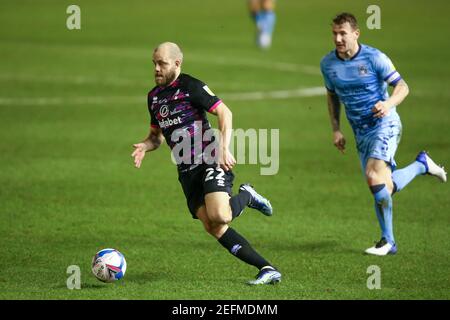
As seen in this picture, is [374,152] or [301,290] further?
[374,152]

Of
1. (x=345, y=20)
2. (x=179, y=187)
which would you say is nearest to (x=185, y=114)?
(x=345, y=20)

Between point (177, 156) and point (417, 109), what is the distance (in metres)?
11.1

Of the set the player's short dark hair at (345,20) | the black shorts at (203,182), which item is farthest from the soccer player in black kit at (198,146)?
the player's short dark hair at (345,20)

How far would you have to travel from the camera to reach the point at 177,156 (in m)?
9.91

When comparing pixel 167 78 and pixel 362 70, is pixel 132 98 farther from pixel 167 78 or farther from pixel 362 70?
pixel 167 78

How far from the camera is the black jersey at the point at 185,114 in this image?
9.79 m

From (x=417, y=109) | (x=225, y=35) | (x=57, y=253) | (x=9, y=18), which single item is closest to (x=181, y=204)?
(x=57, y=253)

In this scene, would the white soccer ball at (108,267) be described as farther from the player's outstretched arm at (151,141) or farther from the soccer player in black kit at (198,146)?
the player's outstretched arm at (151,141)

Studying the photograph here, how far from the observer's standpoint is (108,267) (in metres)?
9.41

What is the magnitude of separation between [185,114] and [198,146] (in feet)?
1.11

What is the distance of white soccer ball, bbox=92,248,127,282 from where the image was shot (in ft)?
30.9

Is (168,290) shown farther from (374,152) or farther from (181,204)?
(181,204)

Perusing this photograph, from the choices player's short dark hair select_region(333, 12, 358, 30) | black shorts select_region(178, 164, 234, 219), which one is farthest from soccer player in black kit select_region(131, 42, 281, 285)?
player's short dark hair select_region(333, 12, 358, 30)

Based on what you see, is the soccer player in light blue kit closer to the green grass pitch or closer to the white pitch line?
the green grass pitch
